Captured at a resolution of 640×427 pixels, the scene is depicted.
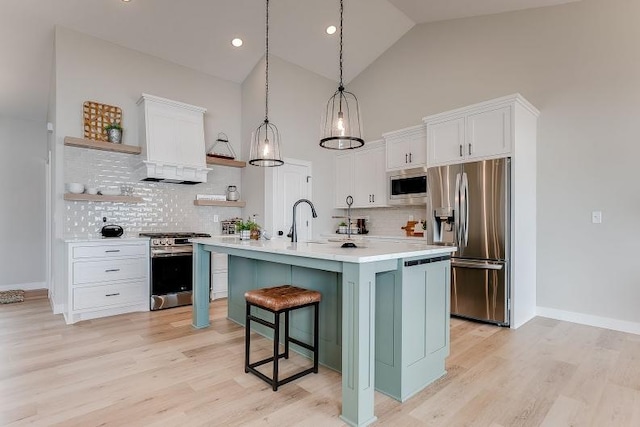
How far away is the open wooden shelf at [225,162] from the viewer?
17.1 feet

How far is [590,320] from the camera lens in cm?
372

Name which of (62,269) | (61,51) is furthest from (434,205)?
(61,51)

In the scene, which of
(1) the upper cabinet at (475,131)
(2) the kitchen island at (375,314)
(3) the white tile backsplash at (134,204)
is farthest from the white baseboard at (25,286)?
(1) the upper cabinet at (475,131)

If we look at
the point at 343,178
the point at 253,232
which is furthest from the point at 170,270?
the point at 343,178

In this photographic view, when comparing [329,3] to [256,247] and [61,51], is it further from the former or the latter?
[256,247]

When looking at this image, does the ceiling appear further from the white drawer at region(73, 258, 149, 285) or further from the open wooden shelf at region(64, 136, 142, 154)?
the white drawer at region(73, 258, 149, 285)

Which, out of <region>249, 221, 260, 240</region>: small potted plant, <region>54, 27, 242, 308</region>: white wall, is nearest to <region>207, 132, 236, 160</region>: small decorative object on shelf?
<region>54, 27, 242, 308</region>: white wall

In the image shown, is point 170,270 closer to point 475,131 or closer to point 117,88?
point 117,88

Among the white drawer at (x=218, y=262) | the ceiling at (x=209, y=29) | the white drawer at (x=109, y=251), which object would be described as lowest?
the white drawer at (x=218, y=262)

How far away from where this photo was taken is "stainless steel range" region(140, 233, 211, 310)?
437 centimetres

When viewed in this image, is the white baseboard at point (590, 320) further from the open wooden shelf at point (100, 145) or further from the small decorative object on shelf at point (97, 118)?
the small decorative object on shelf at point (97, 118)

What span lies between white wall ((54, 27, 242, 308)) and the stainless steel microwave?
252 centimetres

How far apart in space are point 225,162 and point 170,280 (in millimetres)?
1925

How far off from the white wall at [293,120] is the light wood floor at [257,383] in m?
2.71
